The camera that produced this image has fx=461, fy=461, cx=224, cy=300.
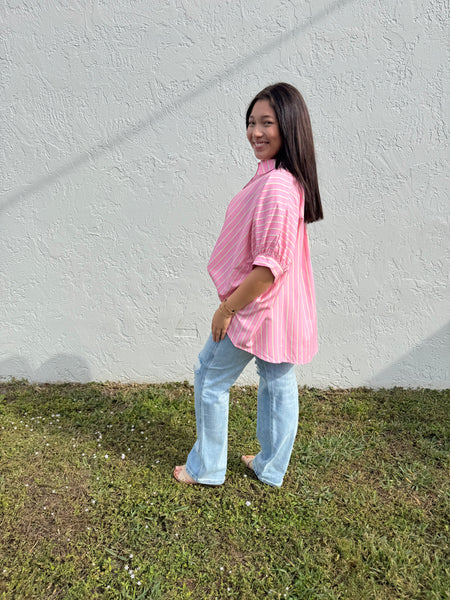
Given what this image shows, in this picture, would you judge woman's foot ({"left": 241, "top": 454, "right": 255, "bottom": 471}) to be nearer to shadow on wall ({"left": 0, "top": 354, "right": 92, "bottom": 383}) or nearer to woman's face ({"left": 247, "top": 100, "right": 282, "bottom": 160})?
shadow on wall ({"left": 0, "top": 354, "right": 92, "bottom": 383})

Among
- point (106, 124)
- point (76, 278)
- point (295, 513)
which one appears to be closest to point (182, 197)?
point (106, 124)

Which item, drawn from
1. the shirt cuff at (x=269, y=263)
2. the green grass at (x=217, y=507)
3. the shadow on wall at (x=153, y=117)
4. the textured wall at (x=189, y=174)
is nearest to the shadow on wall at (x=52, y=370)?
the textured wall at (x=189, y=174)

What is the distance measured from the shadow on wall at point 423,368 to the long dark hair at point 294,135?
6.30 ft

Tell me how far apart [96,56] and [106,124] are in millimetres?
392

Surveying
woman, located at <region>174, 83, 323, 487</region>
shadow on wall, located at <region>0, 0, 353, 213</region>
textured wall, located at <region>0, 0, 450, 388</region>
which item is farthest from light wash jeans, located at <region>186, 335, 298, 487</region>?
shadow on wall, located at <region>0, 0, 353, 213</region>

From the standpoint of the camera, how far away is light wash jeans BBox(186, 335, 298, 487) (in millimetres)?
2107

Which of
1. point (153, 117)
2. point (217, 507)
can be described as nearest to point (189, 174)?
point (153, 117)

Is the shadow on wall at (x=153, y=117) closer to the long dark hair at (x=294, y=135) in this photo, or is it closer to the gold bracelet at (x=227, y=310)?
the long dark hair at (x=294, y=135)

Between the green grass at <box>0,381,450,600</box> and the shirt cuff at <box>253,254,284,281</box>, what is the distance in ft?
4.00

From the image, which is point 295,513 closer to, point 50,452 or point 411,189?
point 50,452

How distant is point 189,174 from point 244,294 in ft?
4.62

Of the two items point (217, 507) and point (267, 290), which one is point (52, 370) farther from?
point (267, 290)

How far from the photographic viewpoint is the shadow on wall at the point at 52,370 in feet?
11.1

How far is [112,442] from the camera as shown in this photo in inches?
109
